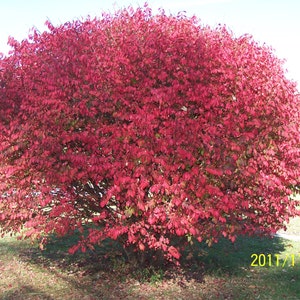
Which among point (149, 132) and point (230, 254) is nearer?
point (149, 132)

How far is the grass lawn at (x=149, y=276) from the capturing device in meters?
6.93

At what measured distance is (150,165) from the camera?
5633mm

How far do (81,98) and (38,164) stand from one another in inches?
45.3

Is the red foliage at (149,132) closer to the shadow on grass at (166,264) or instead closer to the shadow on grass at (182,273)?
the shadow on grass at (182,273)

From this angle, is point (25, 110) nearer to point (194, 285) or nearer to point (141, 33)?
point (141, 33)

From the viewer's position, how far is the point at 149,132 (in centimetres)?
548

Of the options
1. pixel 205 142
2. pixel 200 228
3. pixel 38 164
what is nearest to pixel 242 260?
pixel 200 228

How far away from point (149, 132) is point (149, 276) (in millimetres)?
3256
